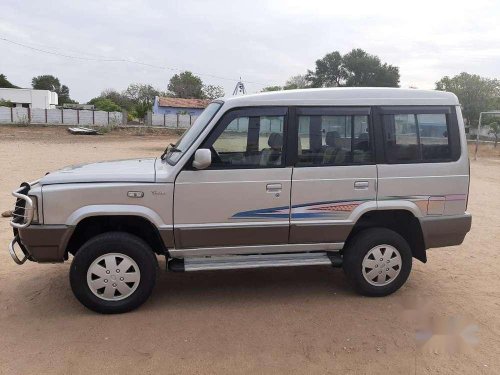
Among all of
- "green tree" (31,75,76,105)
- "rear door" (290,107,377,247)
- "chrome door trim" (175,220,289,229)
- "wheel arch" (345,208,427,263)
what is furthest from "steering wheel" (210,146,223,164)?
"green tree" (31,75,76,105)

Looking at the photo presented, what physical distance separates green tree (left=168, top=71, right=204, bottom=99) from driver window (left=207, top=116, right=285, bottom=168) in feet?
236

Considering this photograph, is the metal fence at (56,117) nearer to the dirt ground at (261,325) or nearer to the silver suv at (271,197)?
the dirt ground at (261,325)

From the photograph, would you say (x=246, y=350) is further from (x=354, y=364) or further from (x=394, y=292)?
(x=394, y=292)

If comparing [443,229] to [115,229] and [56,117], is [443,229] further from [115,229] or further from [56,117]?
[56,117]

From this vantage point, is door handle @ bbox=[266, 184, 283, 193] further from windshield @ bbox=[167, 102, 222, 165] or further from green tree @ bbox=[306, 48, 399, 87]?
green tree @ bbox=[306, 48, 399, 87]

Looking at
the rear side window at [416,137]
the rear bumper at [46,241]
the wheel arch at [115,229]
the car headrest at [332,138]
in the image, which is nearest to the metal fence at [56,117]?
the wheel arch at [115,229]

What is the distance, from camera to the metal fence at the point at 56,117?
120 feet

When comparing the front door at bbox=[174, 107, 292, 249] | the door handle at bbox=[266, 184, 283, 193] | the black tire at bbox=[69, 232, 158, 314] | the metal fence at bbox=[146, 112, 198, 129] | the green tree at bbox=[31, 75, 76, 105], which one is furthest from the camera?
the green tree at bbox=[31, 75, 76, 105]

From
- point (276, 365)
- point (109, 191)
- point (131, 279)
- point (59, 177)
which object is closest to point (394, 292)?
point (276, 365)

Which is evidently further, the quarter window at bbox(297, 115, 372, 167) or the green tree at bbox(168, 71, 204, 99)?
the green tree at bbox(168, 71, 204, 99)

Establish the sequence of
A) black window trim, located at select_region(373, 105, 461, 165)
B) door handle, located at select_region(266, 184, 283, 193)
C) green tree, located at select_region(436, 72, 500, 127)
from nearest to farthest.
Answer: door handle, located at select_region(266, 184, 283, 193) → black window trim, located at select_region(373, 105, 461, 165) → green tree, located at select_region(436, 72, 500, 127)

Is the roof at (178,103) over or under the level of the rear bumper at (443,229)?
over

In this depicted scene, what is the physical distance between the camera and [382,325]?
4.17 meters

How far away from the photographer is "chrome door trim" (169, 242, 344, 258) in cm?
445
